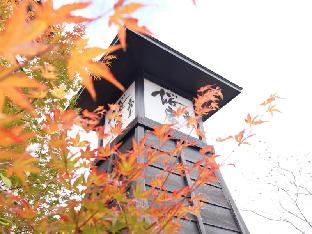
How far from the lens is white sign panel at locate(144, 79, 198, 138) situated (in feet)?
18.3

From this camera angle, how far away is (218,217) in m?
4.52

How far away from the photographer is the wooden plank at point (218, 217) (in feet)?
14.3

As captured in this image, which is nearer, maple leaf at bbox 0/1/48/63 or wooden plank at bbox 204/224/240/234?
maple leaf at bbox 0/1/48/63

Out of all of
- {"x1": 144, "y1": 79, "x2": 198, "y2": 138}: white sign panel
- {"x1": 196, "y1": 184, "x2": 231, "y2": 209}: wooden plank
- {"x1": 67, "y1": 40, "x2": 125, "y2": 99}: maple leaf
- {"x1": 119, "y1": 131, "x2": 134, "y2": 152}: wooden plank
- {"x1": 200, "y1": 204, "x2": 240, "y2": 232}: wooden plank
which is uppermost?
{"x1": 144, "y1": 79, "x2": 198, "y2": 138}: white sign panel

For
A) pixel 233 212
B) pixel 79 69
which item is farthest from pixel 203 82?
pixel 79 69

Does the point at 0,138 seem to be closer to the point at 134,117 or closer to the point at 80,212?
the point at 80,212

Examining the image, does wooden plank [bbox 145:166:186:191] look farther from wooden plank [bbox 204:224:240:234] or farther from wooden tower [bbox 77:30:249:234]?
wooden plank [bbox 204:224:240:234]

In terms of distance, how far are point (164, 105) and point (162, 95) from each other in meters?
0.25

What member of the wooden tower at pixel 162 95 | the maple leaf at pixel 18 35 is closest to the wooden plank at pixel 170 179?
the wooden tower at pixel 162 95

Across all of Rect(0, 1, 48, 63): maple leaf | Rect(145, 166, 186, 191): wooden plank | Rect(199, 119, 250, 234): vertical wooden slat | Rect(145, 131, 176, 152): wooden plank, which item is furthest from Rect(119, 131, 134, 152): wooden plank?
Rect(0, 1, 48, 63): maple leaf

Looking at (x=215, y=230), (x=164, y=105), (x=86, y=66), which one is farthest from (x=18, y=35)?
(x=164, y=105)

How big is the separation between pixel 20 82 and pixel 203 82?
593cm

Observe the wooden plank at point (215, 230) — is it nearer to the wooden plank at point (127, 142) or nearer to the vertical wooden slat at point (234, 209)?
the vertical wooden slat at point (234, 209)

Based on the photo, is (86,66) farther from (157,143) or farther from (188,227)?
(157,143)
